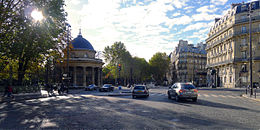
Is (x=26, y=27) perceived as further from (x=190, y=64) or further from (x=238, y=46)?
(x=190, y=64)

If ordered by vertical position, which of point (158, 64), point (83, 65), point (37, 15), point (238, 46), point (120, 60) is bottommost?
point (83, 65)

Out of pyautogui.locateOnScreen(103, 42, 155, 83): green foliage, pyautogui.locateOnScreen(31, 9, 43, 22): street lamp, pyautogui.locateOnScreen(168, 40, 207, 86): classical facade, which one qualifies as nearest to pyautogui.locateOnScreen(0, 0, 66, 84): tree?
pyautogui.locateOnScreen(31, 9, 43, 22): street lamp

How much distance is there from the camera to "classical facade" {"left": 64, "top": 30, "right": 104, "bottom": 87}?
2292 inches

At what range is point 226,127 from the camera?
7414 mm

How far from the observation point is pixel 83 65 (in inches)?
2299

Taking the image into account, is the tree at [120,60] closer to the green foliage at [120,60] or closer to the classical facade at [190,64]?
the green foliage at [120,60]

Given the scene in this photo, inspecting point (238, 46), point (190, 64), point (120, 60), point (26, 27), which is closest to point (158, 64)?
point (190, 64)

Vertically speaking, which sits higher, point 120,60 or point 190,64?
point 120,60

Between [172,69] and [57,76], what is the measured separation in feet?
233

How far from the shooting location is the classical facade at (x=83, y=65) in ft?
191

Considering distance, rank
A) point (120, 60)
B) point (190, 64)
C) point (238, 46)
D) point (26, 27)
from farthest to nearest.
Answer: point (190, 64) < point (120, 60) < point (238, 46) < point (26, 27)

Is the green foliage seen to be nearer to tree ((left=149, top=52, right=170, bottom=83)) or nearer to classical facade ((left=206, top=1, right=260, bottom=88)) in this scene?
tree ((left=149, top=52, right=170, bottom=83))

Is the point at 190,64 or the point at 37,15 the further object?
the point at 190,64

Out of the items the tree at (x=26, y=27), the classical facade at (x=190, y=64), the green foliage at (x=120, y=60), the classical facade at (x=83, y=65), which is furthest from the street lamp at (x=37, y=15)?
the classical facade at (x=190, y=64)
